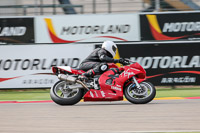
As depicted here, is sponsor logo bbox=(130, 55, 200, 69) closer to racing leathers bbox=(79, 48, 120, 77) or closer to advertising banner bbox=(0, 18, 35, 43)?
advertising banner bbox=(0, 18, 35, 43)

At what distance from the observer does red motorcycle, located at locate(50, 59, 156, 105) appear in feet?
30.3

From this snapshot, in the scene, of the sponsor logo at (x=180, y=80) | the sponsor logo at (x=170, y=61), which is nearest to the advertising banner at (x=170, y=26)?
the sponsor logo at (x=170, y=61)

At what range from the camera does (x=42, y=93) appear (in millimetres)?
13297

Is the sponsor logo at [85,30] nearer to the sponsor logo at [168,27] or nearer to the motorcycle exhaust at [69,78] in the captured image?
the sponsor logo at [168,27]

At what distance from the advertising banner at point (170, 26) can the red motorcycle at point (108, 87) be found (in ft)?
16.2

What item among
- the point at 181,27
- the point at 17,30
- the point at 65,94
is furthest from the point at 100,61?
the point at 17,30

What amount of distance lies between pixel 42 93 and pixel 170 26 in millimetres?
4873

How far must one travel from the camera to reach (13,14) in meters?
14.9

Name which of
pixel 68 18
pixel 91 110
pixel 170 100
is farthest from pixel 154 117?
pixel 68 18

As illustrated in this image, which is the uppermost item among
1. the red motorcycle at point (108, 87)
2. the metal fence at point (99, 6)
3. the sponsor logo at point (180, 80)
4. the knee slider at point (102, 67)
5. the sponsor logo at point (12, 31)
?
the metal fence at point (99, 6)

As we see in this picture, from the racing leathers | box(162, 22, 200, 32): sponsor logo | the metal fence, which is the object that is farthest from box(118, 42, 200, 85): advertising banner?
the racing leathers

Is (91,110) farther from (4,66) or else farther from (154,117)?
(4,66)

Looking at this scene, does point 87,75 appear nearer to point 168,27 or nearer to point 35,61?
point 35,61

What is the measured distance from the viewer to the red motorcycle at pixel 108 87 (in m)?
9.24
